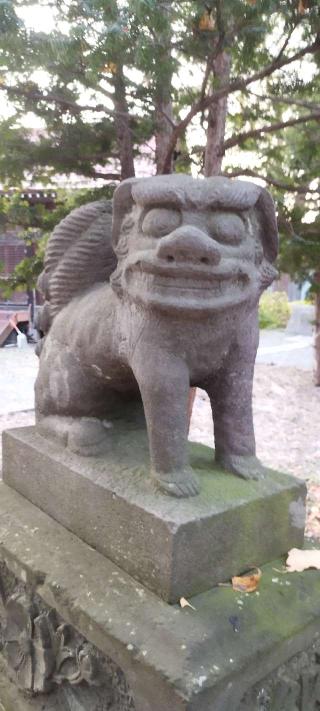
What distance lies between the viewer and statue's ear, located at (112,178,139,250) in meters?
1.27

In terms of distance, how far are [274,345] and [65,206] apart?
6966 mm

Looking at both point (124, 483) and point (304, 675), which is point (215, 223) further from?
point (304, 675)

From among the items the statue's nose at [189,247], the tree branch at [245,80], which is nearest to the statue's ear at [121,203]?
the statue's nose at [189,247]

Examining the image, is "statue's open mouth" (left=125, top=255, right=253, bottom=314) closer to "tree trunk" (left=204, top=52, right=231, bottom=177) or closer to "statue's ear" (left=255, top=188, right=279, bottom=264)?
"statue's ear" (left=255, top=188, right=279, bottom=264)

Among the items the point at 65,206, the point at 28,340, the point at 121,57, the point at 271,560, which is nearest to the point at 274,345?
the point at 28,340

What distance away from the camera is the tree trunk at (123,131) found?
2772 mm

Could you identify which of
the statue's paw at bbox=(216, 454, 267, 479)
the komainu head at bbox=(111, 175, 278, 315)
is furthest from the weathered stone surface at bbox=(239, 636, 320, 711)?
the komainu head at bbox=(111, 175, 278, 315)

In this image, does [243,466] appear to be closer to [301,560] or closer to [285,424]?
[301,560]

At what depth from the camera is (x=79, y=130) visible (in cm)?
299

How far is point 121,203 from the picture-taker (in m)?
1.31

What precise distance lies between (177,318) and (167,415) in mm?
223

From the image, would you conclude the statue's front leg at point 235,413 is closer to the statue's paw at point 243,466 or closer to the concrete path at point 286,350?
the statue's paw at point 243,466

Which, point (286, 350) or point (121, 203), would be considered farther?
point (286, 350)

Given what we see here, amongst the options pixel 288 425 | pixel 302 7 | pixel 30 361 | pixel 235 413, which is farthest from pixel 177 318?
pixel 30 361
